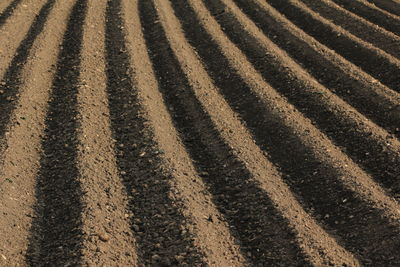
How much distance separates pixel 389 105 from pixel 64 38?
374cm

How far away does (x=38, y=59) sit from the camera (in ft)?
20.0

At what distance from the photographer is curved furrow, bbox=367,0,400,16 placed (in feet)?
26.5

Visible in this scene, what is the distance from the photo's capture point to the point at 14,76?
5.75 m

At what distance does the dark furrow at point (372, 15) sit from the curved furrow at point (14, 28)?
14.1 feet

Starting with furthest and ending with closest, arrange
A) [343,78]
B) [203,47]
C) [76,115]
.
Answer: [203,47] → [343,78] → [76,115]

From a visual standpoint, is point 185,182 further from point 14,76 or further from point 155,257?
point 14,76

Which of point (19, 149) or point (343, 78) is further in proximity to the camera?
point (343, 78)

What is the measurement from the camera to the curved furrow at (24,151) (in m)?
3.61

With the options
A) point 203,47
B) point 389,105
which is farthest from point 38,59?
point 389,105

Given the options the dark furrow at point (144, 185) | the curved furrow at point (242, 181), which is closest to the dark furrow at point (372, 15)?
the curved furrow at point (242, 181)

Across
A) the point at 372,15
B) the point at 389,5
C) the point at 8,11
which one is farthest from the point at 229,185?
the point at 389,5

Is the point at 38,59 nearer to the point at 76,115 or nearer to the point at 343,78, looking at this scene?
the point at 76,115

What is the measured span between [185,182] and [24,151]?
1.29 m

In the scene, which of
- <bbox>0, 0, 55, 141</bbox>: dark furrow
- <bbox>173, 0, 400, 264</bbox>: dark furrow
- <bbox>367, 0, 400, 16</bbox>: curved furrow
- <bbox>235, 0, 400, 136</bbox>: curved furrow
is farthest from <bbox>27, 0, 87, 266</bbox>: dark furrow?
<bbox>367, 0, 400, 16</bbox>: curved furrow
